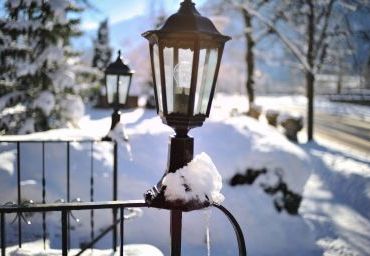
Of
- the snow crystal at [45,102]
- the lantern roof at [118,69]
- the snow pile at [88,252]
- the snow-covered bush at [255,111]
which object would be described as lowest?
the snow pile at [88,252]

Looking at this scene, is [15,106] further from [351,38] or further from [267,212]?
[351,38]

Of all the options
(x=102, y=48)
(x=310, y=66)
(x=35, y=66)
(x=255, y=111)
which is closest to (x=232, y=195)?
(x=35, y=66)

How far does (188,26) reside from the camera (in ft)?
8.05

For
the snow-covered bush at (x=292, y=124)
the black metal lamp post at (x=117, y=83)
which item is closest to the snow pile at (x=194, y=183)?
the black metal lamp post at (x=117, y=83)

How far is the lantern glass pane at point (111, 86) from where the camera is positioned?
18.9 ft

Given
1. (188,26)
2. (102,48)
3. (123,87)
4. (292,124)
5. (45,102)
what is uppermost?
(102,48)

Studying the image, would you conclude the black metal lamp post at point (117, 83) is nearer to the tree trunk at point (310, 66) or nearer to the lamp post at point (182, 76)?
the lamp post at point (182, 76)

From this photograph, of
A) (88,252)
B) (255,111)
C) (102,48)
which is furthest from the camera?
(102,48)

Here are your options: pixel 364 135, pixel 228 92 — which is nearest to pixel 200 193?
pixel 364 135

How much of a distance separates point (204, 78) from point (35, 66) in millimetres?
9623

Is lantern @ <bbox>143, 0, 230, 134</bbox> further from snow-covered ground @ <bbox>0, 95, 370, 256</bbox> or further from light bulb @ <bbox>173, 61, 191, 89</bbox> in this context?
snow-covered ground @ <bbox>0, 95, 370, 256</bbox>

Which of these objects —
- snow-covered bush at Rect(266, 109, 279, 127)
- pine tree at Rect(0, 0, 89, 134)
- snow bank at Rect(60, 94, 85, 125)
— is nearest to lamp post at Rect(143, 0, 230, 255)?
pine tree at Rect(0, 0, 89, 134)

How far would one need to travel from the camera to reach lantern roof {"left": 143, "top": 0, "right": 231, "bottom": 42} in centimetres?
242

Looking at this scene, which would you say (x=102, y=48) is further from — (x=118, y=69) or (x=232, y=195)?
(x=118, y=69)
